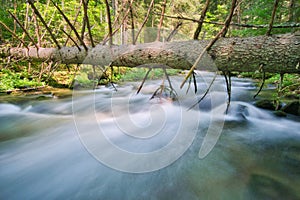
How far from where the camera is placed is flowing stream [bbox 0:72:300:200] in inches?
75.6

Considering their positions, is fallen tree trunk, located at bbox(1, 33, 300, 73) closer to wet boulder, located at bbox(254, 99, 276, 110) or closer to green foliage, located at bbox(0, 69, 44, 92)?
wet boulder, located at bbox(254, 99, 276, 110)

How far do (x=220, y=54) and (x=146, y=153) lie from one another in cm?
174

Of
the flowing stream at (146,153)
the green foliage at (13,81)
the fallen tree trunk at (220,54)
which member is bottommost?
the flowing stream at (146,153)

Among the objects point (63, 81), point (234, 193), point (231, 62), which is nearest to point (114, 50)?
point (231, 62)

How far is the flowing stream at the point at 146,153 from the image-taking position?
1.92 m

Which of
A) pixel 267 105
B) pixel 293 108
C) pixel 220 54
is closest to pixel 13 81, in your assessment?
pixel 220 54

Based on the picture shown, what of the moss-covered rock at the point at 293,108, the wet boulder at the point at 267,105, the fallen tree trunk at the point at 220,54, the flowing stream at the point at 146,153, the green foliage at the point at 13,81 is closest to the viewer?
the fallen tree trunk at the point at 220,54

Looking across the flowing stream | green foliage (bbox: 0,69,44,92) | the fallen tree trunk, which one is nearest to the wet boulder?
the flowing stream

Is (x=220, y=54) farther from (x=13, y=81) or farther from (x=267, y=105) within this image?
(x=13, y=81)

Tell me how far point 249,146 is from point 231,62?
6.47 ft

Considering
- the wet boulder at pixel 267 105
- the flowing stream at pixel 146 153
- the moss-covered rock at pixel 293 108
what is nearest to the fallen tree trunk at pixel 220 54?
the flowing stream at pixel 146 153

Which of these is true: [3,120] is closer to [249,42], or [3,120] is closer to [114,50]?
[114,50]

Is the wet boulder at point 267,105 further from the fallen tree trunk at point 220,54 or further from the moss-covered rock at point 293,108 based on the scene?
the fallen tree trunk at point 220,54

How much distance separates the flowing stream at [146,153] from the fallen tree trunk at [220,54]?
4.11 ft
